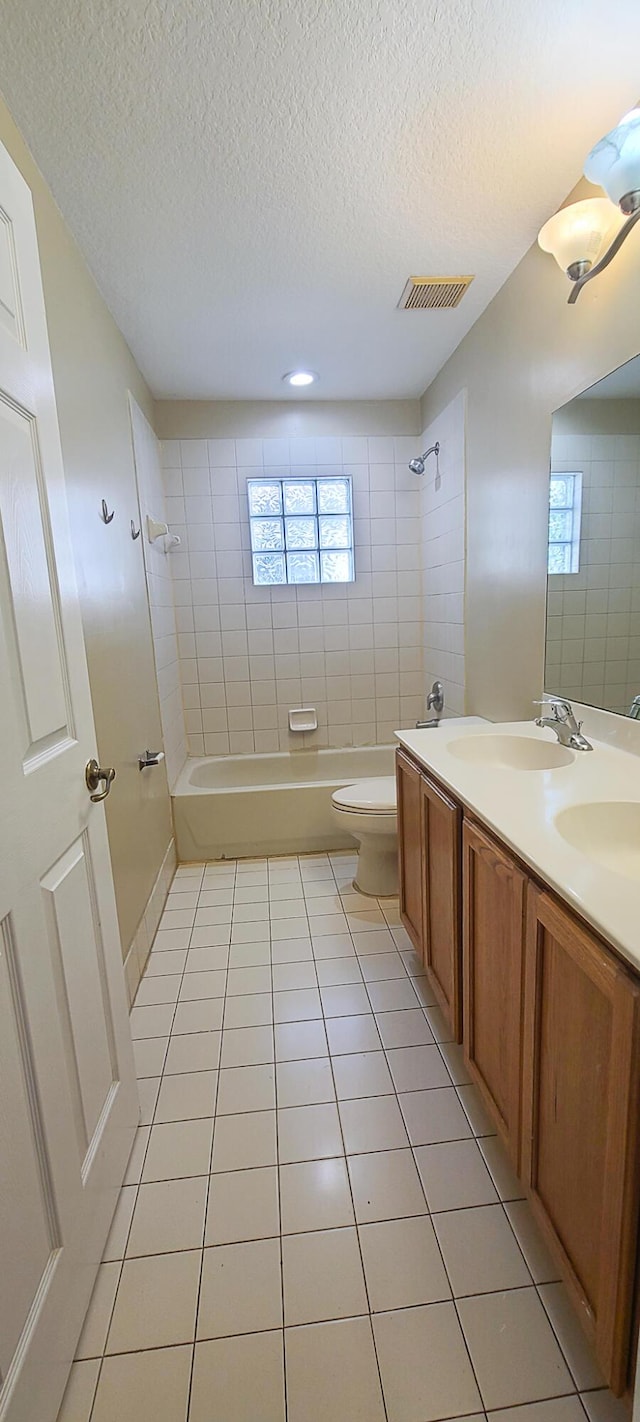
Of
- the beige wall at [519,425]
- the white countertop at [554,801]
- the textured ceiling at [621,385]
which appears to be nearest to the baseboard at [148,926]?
the white countertop at [554,801]

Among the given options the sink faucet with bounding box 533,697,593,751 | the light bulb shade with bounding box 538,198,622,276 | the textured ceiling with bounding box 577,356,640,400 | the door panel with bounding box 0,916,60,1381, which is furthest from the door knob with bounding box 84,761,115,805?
the light bulb shade with bounding box 538,198,622,276

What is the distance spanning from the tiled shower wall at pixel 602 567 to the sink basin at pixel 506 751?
0.67 ft

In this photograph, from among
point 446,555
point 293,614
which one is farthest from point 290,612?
point 446,555

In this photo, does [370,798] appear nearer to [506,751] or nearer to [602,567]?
[506,751]

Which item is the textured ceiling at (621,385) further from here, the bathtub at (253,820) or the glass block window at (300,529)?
the bathtub at (253,820)

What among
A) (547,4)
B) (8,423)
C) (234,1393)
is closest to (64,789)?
(8,423)

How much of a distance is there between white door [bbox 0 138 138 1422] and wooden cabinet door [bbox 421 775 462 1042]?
834 mm

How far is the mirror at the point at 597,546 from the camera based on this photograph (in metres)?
1.45

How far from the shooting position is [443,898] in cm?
148

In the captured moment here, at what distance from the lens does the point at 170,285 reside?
1922 mm

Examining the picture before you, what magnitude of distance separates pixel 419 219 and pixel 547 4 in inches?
23.8

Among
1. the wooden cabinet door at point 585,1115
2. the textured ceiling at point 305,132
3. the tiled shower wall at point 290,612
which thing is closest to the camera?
the wooden cabinet door at point 585,1115

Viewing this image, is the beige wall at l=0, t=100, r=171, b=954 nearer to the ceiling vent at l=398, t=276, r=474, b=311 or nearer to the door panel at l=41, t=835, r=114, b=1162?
the door panel at l=41, t=835, r=114, b=1162

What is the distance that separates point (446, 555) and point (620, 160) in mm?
1711
